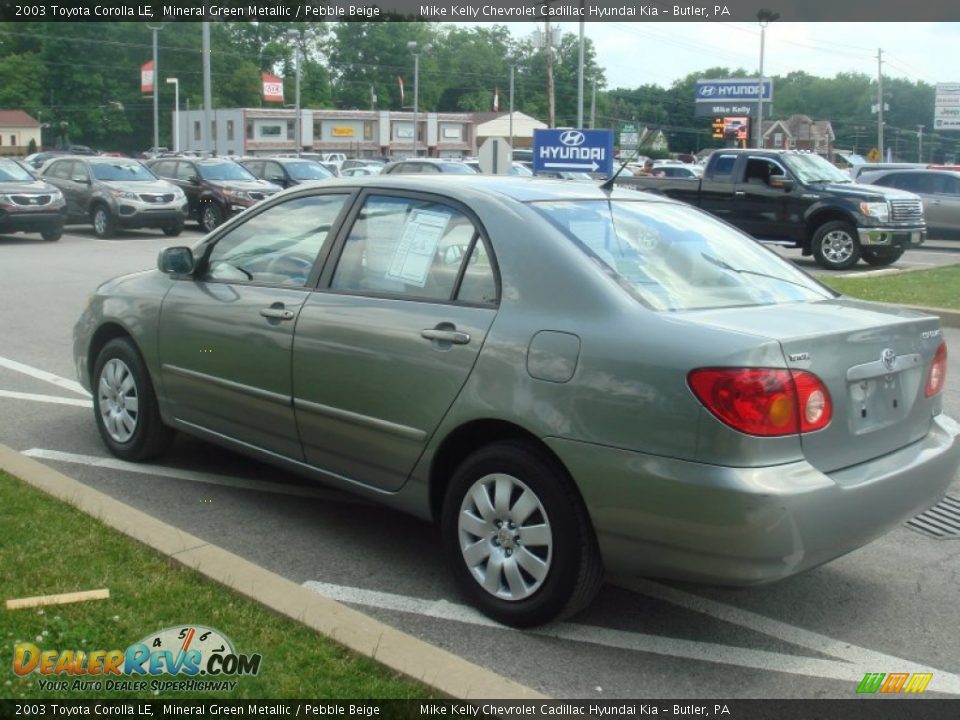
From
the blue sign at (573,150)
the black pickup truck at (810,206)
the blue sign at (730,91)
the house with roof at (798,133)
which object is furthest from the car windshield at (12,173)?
the house with roof at (798,133)

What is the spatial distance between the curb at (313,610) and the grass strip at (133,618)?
4 centimetres

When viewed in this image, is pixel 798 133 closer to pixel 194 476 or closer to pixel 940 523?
pixel 940 523

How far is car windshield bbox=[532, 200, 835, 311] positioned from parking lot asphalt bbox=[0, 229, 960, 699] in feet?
4.04

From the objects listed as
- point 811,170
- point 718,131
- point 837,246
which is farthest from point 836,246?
point 718,131

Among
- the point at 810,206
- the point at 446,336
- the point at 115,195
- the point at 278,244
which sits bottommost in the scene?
the point at 446,336

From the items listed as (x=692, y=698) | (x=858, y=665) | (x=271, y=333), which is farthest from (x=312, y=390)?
(x=858, y=665)

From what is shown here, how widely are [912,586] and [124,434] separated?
4.13 m

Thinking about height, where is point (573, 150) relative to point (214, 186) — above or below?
above

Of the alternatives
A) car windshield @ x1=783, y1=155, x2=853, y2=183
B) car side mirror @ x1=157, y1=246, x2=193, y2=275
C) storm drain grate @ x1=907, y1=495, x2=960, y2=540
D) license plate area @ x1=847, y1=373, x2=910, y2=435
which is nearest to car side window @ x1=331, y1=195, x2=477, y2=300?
car side mirror @ x1=157, y1=246, x2=193, y2=275

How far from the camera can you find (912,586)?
4.82 meters

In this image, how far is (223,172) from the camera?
2675cm

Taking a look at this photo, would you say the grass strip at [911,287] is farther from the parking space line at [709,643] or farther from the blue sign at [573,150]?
the parking space line at [709,643]

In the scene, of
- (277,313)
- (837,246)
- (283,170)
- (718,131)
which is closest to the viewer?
(277,313)

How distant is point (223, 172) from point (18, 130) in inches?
3325
